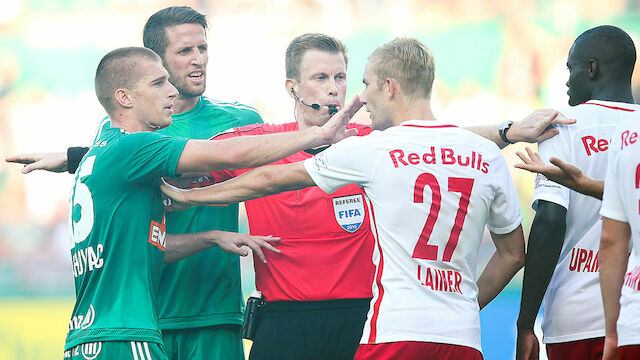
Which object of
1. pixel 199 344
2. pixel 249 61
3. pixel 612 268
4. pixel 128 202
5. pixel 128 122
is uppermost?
pixel 249 61

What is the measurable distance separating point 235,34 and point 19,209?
4.17 meters

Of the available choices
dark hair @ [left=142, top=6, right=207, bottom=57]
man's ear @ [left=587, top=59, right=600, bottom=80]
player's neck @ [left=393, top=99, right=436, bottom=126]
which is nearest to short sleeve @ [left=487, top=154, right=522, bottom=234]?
player's neck @ [left=393, top=99, right=436, bottom=126]

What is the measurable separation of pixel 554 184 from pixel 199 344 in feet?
6.82

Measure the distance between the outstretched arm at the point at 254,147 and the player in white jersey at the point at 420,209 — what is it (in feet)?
1.05

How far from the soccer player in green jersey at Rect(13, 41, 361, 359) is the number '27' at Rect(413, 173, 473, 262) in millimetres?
639

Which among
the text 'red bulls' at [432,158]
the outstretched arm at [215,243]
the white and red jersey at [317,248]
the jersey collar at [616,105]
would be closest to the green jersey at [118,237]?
the outstretched arm at [215,243]

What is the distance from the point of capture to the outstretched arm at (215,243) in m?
4.16

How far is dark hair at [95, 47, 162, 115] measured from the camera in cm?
396

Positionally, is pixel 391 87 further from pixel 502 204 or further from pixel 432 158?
pixel 502 204

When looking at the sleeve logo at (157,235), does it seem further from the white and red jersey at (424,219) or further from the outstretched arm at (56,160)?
the white and red jersey at (424,219)

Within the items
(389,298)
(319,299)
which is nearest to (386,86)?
(389,298)

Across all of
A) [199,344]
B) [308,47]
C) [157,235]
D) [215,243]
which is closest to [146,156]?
[157,235]

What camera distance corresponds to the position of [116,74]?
3980 millimetres

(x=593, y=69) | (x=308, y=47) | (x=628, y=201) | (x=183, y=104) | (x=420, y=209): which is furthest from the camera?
(x=183, y=104)
